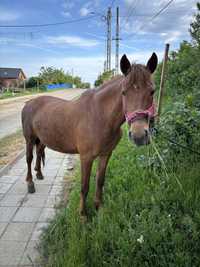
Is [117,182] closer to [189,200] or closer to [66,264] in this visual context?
[189,200]

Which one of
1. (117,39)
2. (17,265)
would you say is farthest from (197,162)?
(117,39)

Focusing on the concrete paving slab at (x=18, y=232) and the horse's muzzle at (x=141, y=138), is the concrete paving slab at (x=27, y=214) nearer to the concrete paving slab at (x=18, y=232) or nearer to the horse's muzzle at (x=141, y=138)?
the concrete paving slab at (x=18, y=232)

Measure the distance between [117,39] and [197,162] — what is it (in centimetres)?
2273

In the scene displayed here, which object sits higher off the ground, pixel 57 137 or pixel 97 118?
pixel 97 118

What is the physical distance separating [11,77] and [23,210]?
200 ft

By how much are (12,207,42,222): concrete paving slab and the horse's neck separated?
4.81 feet

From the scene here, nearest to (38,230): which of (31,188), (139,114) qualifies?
(31,188)

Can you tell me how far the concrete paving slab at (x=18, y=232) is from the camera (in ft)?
8.16

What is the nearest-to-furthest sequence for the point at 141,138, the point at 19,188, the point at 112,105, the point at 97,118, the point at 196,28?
the point at 141,138, the point at 112,105, the point at 97,118, the point at 19,188, the point at 196,28

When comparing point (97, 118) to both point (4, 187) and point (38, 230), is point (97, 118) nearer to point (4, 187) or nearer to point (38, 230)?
point (38, 230)

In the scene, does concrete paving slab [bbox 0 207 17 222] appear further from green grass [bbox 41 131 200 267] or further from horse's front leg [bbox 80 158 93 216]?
horse's front leg [bbox 80 158 93 216]

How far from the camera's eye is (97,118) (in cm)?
251

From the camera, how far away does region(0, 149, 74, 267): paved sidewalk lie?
2277mm

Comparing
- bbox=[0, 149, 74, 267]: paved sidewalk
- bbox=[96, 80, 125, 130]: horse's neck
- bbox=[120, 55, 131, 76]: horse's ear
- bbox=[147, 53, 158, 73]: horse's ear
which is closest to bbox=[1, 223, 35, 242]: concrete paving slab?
bbox=[0, 149, 74, 267]: paved sidewalk
